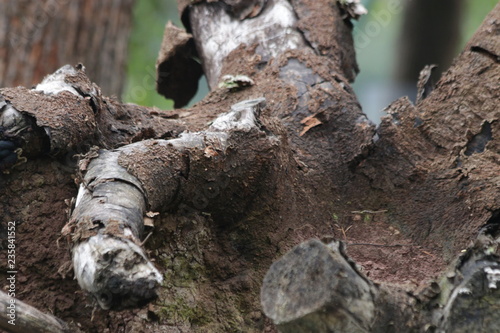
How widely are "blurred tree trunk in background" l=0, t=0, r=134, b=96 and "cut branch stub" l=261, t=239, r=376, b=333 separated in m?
3.17

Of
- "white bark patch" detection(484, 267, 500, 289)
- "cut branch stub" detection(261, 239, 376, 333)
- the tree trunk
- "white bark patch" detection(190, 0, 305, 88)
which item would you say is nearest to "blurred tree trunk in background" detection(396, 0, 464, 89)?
"white bark patch" detection(190, 0, 305, 88)

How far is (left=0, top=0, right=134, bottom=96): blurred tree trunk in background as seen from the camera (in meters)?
4.15

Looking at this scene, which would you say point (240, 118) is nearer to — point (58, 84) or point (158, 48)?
point (58, 84)

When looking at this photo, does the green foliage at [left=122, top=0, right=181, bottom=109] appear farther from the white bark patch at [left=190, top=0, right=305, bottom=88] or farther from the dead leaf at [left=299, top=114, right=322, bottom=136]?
the dead leaf at [left=299, top=114, right=322, bottom=136]

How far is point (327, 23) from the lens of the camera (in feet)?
9.51

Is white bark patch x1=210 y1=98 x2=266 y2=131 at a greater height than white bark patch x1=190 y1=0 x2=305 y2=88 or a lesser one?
lesser

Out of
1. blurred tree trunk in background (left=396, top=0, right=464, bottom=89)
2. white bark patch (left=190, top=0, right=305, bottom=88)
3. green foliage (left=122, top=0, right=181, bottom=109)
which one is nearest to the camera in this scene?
white bark patch (left=190, top=0, right=305, bottom=88)

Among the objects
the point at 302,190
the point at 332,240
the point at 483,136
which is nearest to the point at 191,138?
the point at 302,190

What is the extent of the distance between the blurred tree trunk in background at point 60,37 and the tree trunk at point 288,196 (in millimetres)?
1953

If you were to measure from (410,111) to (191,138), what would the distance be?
825 mm

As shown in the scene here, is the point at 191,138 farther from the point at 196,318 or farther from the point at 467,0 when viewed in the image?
the point at 467,0

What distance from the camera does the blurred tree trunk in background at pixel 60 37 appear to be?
415 cm

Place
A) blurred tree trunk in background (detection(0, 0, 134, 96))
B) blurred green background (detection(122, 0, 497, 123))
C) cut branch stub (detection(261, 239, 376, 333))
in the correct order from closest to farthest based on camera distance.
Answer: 1. cut branch stub (detection(261, 239, 376, 333))
2. blurred tree trunk in background (detection(0, 0, 134, 96))
3. blurred green background (detection(122, 0, 497, 123))

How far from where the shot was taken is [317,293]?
1.25 metres
